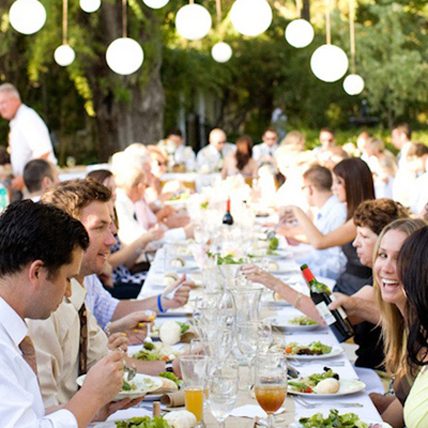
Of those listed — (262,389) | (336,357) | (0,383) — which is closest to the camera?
(0,383)

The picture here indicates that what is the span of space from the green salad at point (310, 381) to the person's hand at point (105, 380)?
727mm

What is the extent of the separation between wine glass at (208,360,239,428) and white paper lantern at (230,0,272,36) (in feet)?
14.0

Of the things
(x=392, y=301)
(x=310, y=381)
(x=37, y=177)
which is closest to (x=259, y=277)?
(x=392, y=301)

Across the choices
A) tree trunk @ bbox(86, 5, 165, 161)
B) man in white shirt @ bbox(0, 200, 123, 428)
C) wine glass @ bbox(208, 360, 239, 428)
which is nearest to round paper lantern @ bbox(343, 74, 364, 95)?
tree trunk @ bbox(86, 5, 165, 161)

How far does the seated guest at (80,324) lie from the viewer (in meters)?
2.88

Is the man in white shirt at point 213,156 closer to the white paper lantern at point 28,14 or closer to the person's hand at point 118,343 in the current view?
the white paper lantern at point 28,14

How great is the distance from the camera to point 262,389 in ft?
8.23

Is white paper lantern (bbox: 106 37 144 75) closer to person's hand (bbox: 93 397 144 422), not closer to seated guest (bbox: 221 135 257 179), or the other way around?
seated guest (bbox: 221 135 257 179)

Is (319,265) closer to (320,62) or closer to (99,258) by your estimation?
(320,62)

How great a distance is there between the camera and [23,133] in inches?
340

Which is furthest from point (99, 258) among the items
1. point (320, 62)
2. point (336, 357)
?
point (320, 62)

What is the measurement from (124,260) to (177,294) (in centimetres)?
197

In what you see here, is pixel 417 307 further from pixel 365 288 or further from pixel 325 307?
pixel 365 288

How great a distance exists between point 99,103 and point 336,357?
13.3 metres
